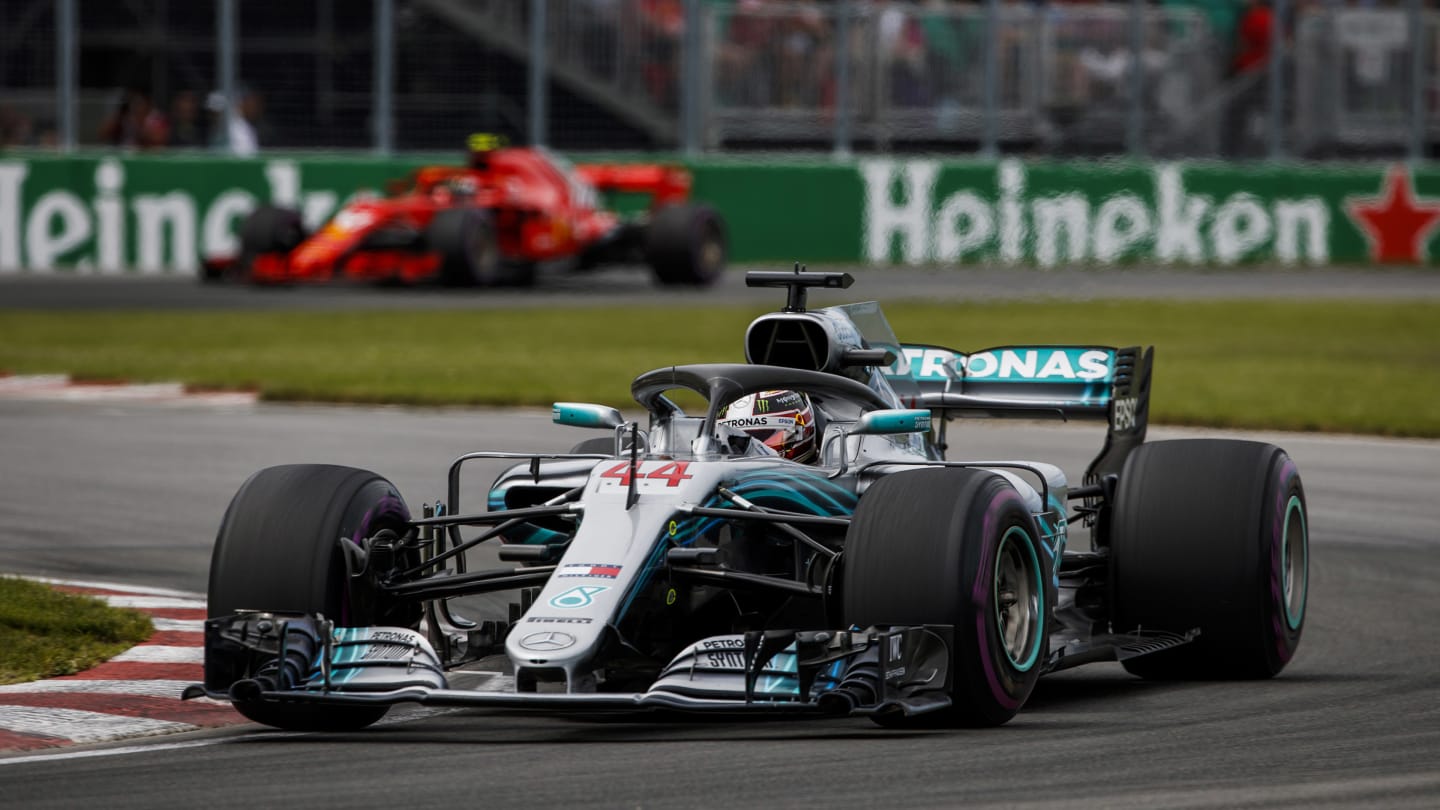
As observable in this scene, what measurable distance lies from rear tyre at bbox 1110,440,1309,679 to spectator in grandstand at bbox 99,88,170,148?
901 inches

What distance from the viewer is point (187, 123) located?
95.9ft

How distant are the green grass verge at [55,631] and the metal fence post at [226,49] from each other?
66.4 feet

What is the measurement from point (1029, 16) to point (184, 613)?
80.0 ft

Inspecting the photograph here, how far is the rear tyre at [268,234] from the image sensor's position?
87.5 feet

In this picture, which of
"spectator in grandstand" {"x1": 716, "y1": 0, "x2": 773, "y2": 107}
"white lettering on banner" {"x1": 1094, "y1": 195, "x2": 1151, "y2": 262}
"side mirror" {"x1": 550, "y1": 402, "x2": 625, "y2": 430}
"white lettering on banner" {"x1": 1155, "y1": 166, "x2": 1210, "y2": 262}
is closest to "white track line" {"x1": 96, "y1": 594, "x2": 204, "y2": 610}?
"side mirror" {"x1": 550, "y1": 402, "x2": 625, "y2": 430}

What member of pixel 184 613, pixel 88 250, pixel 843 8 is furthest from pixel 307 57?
pixel 184 613

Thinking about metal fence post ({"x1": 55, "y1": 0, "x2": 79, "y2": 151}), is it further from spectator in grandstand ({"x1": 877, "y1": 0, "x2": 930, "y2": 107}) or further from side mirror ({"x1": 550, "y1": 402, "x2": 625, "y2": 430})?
side mirror ({"x1": 550, "y1": 402, "x2": 625, "y2": 430})

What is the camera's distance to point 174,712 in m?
7.20

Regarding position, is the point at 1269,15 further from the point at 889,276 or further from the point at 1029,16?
the point at 889,276

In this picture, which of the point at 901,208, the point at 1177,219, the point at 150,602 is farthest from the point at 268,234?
the point at 150,602

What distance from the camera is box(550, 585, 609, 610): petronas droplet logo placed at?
6477 millimetres

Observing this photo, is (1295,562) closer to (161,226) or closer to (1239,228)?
(161,226)

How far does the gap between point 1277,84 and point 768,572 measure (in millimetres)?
26926

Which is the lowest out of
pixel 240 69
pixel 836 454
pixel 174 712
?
pixel 174 712
